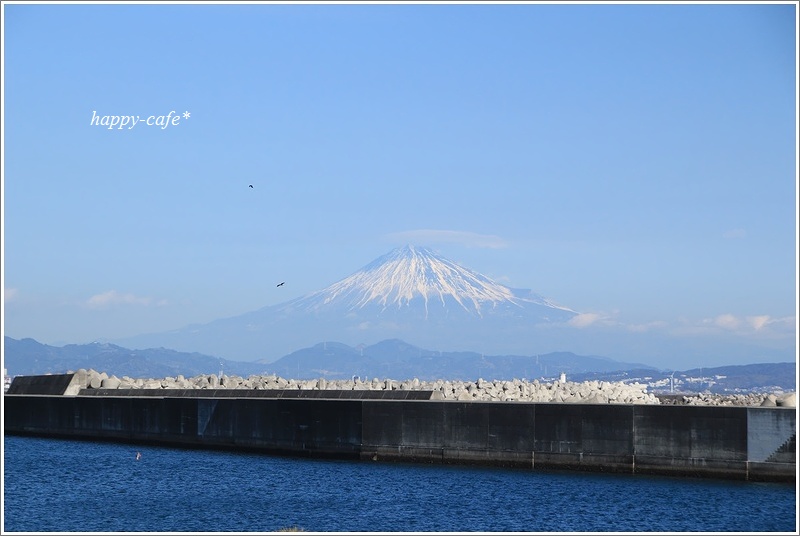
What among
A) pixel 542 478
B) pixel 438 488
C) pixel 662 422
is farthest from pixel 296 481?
pixel 662 422

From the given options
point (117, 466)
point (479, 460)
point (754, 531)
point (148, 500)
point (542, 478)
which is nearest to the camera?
point (754, 531)

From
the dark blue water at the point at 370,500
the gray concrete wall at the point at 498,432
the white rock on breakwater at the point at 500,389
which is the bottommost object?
the dark blue water at the point at 370,500

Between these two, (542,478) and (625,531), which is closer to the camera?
(625,531)

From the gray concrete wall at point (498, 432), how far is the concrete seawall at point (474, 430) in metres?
0.03

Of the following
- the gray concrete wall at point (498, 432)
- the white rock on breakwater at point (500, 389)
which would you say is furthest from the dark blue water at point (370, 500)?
the white rock on breakwater at point (500, 389)

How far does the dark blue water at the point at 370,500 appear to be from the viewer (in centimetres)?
2670

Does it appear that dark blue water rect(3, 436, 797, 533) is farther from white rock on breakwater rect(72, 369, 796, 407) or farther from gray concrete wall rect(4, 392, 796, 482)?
white rock on breakwater rect(72, 369, 796, 407)

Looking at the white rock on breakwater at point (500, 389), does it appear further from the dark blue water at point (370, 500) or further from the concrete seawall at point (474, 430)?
the dark blue water at point (370, 500)

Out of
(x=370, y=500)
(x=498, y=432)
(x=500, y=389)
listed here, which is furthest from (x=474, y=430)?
(x=500, y=389)

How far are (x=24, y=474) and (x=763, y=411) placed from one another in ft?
69.3

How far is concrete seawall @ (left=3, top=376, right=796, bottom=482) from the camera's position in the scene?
31.3 m

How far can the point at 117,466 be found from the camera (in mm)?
38438

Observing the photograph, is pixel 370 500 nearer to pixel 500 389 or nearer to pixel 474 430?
pixel 474 430

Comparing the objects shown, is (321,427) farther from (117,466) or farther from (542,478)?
(542,478)
